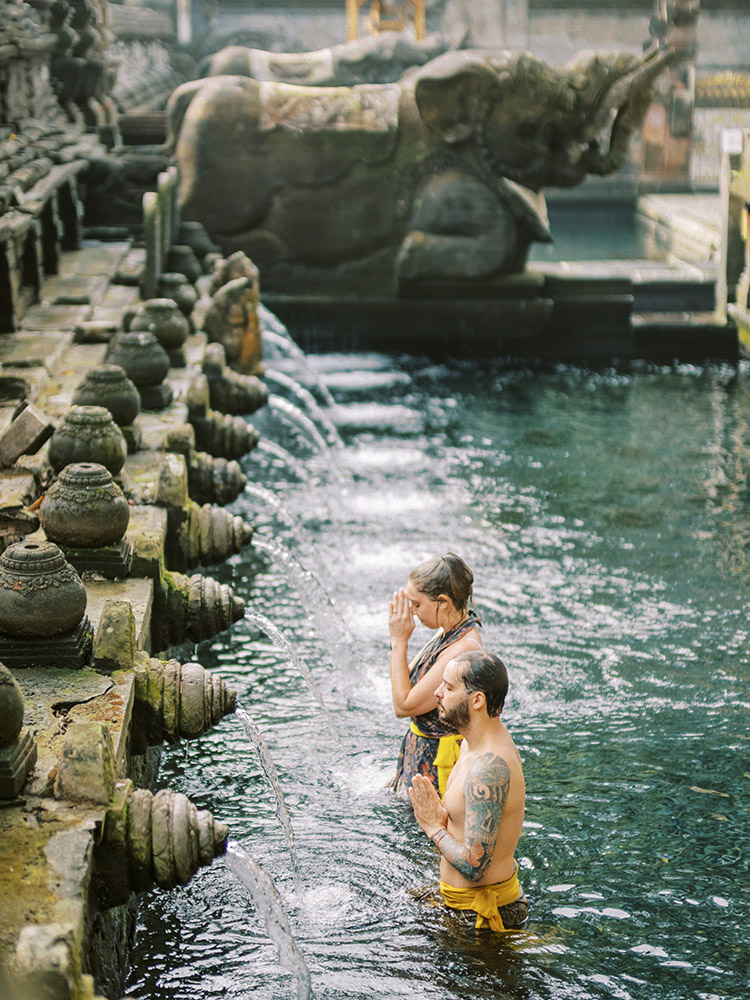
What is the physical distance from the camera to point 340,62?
946 inches

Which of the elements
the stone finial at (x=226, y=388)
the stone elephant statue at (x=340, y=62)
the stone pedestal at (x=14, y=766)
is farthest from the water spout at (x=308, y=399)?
the stone elephant statue at (x=340, y=62)

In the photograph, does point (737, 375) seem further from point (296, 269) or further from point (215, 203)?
point (215, 203)

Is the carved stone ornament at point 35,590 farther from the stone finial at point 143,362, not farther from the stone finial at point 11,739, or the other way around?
the stone finial at point 143,362

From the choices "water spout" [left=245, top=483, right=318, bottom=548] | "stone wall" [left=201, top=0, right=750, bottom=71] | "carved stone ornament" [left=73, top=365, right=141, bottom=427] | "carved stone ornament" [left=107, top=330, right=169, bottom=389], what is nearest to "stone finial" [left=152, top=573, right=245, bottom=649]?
"carved stone ornament" [left=73, top=365, right=141, bottom=427]

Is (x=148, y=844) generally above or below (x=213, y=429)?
above

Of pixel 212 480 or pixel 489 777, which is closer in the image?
pixel 489 777

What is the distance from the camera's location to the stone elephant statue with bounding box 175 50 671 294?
1322 cm

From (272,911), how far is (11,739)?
1.29 m

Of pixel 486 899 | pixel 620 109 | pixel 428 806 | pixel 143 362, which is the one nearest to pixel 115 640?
pixel 428 806

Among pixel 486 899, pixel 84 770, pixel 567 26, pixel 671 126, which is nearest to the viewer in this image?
pixel 84 770

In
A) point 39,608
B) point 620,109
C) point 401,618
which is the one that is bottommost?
point 401,618

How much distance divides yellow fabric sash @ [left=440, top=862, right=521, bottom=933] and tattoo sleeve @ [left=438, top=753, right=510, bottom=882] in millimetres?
169

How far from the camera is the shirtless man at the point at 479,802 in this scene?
3.87 metres

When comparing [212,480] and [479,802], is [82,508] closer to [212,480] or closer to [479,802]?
[479,802]
